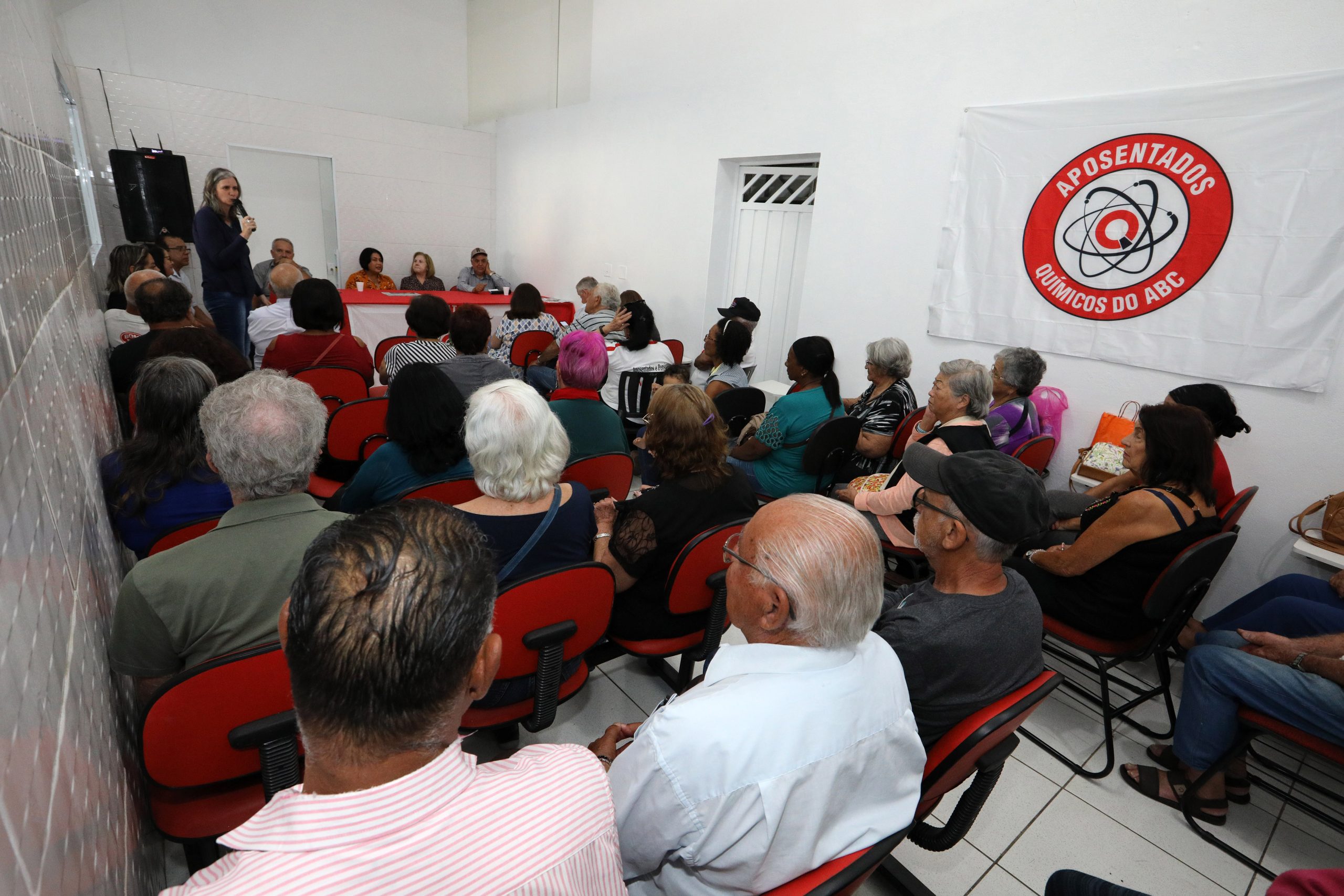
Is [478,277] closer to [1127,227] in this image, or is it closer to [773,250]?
[773,250]

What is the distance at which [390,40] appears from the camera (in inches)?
318

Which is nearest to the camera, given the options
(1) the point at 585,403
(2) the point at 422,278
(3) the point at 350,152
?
(1) the point at 585,403

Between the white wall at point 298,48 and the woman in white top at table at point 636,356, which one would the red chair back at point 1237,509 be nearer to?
the woman in white top at table at point 636,356

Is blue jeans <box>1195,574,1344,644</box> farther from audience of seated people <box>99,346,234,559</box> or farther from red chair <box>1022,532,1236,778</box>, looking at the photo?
audience of seated people <box>99,346,234,559</box>

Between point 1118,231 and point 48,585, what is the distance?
4334 millimetres

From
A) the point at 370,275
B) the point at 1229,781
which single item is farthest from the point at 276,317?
the point at 1229,781

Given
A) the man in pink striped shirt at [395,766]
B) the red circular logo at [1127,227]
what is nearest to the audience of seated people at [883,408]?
the red circular logo at [1127,227]

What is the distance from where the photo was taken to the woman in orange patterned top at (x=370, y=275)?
7.57 m

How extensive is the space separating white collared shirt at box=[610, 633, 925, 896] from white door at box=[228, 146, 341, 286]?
8.73 metres

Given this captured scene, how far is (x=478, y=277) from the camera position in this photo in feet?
27.5

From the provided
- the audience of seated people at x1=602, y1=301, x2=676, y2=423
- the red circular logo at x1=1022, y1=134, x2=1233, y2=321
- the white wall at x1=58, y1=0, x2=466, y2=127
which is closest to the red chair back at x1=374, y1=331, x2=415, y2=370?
the audience of seated people at x1=602, y1=301, x2=676, y2=423

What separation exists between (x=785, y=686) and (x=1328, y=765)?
2.95 meters

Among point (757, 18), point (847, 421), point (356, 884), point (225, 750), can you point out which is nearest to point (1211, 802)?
point (847, 421)

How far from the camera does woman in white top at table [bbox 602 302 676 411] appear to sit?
161 inches
